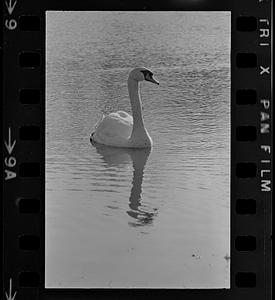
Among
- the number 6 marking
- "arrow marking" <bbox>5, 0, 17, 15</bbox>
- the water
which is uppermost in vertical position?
"arrow marking" <bbox>5, 0, 17, 15</bbox>

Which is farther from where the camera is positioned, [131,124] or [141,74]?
[131,124]

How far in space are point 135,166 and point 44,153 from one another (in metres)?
0.18

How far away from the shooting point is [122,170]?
8.27m

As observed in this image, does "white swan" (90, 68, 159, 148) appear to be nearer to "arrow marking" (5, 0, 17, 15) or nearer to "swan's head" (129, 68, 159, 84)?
"swan's head" (129, 68, 159, 84)

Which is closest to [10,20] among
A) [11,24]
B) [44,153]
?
[11,24]

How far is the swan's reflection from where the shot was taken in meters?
8.20

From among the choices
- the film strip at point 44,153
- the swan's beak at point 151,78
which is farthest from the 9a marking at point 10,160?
the swan's beak at point 151,78

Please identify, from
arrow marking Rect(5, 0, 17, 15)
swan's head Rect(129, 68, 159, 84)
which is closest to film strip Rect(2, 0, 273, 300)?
arrow marking Rect(5, 0, 17, 15)

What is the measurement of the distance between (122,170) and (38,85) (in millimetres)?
219

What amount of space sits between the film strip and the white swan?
0.37 feet

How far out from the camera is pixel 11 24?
26.8 feet

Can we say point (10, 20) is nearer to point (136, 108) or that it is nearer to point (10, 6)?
point (10, 6)

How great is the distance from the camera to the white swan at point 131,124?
27.0 feet

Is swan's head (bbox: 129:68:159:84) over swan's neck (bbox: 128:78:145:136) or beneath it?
over
